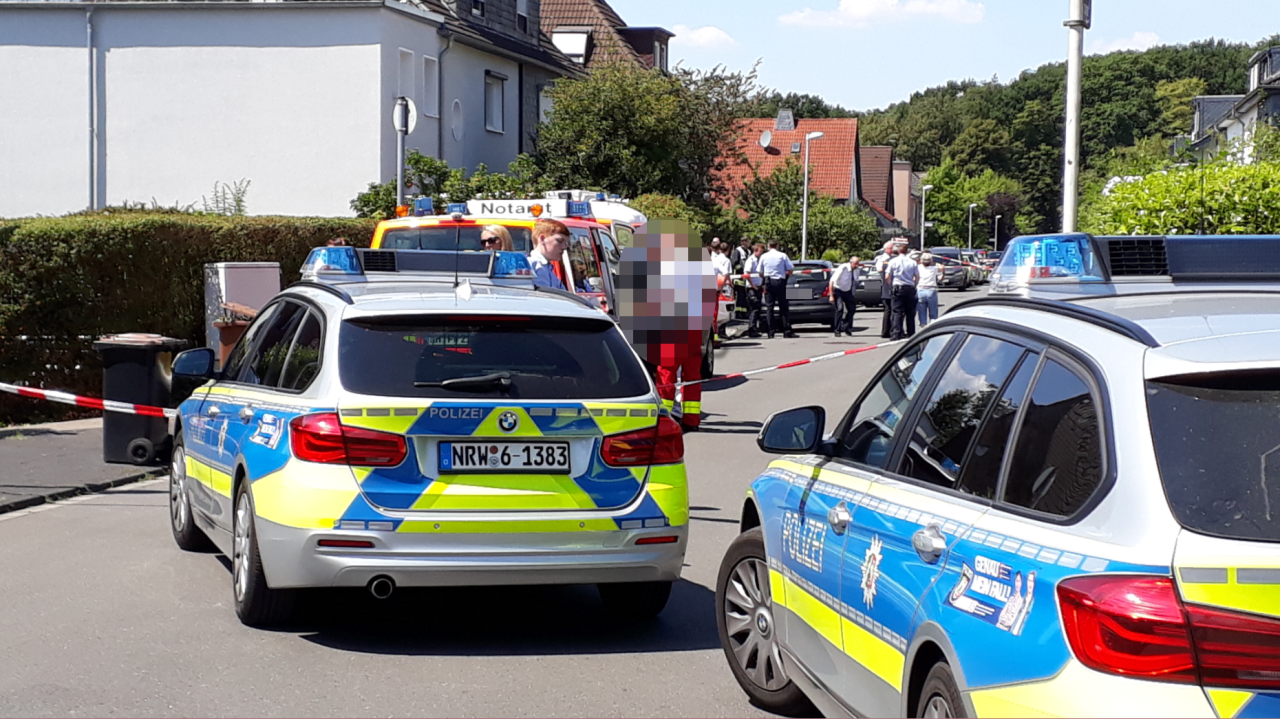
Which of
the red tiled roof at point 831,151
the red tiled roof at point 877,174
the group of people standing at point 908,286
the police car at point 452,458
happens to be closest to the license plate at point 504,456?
the police car at point 452,458

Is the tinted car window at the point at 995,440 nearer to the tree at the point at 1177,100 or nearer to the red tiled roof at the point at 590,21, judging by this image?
the red tiled roof at the point at 590,21

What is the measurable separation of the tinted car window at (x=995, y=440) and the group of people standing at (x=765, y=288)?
24560 millimetres

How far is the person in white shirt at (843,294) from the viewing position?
3145cm

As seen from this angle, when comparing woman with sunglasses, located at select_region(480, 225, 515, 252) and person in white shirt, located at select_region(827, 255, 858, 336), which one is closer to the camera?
woman with sunglasses, located at select_region(480, 225, 515, 252)

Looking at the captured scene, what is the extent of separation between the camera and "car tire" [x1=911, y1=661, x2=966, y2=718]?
3416mm

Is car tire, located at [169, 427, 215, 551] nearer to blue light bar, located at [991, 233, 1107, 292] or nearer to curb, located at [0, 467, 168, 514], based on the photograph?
curb, located at [0, 467, 168, 514]

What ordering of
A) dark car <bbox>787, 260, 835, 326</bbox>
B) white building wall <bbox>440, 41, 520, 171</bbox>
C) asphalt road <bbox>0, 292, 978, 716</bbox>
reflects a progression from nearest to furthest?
asphalt road <bbox>0, 292, 978, 716</bbox>
dark car <bbox>787, 260, 835, 326</bbox>
white building wall <bbox>440, 41, 520, 171</bbox>

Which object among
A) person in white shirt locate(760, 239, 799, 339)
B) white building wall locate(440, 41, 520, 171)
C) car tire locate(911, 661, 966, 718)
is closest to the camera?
car tire locate(911, 661, 966, 718)

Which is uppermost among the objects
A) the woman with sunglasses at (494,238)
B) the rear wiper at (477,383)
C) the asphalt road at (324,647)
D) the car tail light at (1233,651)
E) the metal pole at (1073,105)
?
the metal pole at (1073,105)

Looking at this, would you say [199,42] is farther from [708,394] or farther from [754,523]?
[754,523]

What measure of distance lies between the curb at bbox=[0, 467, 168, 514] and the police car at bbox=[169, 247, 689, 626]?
399cm

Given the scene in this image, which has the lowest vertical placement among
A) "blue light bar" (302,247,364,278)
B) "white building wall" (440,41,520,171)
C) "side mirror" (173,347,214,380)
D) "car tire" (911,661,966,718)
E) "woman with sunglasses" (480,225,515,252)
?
"car tire" (911,661,966,718)

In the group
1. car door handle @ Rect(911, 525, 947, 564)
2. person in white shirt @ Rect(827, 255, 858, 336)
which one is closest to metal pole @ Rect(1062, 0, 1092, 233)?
car door handle @ Rect(911, 525, 947, 564)

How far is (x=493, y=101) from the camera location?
36.0 metres
